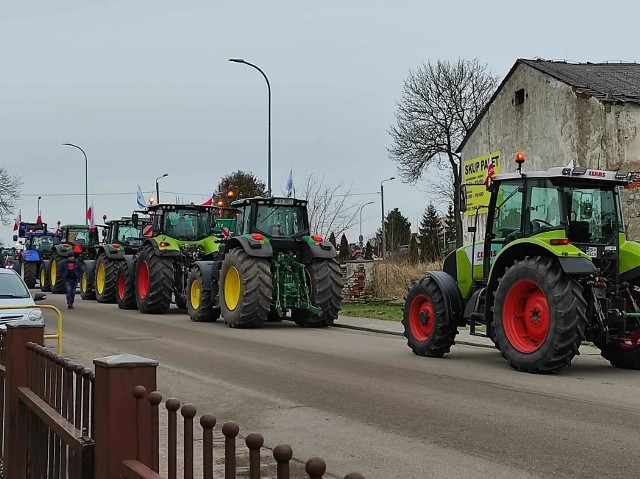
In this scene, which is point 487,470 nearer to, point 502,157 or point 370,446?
point 370,446

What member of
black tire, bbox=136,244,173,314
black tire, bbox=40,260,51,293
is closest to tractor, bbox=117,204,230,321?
black tire, bbox=136,244,173,314

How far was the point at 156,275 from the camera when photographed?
21.9m

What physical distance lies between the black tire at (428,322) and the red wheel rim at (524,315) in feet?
4.49

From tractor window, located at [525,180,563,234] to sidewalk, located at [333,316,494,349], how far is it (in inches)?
135

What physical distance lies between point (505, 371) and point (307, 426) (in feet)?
13.8

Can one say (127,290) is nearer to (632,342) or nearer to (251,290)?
(251,290)

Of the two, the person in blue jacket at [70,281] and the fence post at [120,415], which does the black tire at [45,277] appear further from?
the fence post at [120,415]

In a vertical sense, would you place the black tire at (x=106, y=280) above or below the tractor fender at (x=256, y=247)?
Result: below

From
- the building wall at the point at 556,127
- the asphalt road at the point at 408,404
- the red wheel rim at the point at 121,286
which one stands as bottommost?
the asphalt road at the point at 408,404

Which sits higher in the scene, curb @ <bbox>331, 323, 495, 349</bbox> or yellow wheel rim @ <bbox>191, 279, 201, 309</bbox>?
yellow wheel rim @ <bbox>191, 279, 201, 309</bbox>

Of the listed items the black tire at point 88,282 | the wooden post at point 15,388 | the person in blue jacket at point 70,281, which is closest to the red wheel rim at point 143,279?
the person in blue jacket at point 70,281

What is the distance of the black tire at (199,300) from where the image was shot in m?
19.5

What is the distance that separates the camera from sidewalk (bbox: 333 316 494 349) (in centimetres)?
1480

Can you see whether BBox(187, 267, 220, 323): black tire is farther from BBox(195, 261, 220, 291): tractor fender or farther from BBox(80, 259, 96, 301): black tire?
BBox(80, 259, 96, 301): black tire
